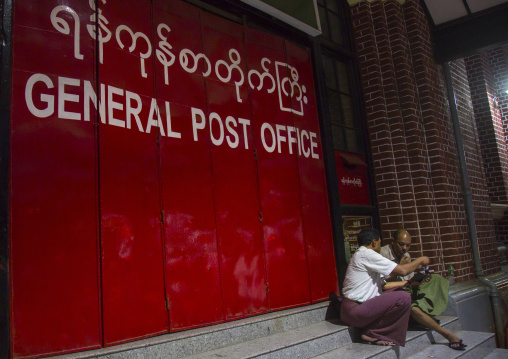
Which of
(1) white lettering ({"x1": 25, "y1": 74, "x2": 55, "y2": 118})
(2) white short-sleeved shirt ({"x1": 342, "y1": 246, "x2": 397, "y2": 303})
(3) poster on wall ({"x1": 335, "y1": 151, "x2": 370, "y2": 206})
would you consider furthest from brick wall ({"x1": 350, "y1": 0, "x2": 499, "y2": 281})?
(1) white lettering ({"x1": 25, "y1": 74, "x2": 55, "y2": 118})

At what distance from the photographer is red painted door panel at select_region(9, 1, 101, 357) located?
10.5ft

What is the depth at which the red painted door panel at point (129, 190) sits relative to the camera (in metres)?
3.69

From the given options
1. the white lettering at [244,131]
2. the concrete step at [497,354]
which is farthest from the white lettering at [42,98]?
the concrete step at [497,354]

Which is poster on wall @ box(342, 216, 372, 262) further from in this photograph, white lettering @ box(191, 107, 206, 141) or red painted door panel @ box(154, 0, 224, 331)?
white lettering @ box(191, 107, 206, 141)

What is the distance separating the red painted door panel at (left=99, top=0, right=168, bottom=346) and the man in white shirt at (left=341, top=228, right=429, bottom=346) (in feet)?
6.69

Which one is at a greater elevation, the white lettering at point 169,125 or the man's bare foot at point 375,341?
the white lettering at point 169,125

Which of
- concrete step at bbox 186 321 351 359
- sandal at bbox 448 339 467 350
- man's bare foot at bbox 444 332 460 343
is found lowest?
sandal at bbox 448 339 467 350

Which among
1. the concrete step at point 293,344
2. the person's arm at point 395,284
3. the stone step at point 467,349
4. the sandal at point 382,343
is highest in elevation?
the person's arm at point 395,284

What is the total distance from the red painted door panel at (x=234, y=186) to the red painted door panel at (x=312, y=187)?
0.86 m

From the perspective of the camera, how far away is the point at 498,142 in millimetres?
9266

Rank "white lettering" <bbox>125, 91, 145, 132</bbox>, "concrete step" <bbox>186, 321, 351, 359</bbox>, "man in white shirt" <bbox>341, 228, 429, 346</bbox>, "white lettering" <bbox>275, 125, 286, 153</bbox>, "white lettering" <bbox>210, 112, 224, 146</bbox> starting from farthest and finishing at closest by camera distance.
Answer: "white lettering" <bbox>275, 125, 286, 153</bbox>
"white lettering" <bbox>210, 112, 224, 146</bbox>
"man in white shirt" <bbox>341, 228, 429, 346</bbox>
"white lettering" <bbox>125, 91, 145, 132</bbox>
"concrete step" <bbox>186, 321, 351, 359</bbox>

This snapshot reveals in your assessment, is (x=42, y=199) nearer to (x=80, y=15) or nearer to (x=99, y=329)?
(x=99, y=329)

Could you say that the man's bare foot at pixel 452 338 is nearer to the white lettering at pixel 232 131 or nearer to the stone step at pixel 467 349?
the stone step at pixel 467 349

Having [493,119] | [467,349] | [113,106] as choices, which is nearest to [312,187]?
[467,349]
